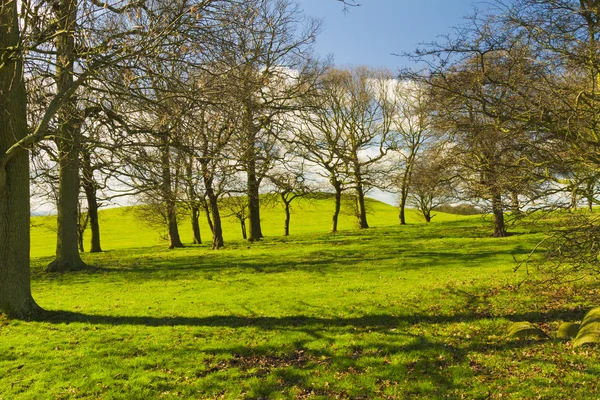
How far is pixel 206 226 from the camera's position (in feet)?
211

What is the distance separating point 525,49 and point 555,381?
6.38 meters

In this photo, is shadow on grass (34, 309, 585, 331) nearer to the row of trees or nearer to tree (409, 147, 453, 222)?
the row of trees

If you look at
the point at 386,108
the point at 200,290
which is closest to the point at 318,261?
the point at 200,290

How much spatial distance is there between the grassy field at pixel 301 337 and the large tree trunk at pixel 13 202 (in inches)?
29.2

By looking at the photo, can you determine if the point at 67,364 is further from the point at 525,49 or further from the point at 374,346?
the point at 525,49

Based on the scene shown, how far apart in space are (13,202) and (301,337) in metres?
7.39

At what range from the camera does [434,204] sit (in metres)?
49.5

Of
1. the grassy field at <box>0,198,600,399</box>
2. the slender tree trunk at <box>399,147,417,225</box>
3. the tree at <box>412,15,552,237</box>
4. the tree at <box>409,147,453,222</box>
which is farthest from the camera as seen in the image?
the slender tree trunk at <box>399,147,417,225</box>

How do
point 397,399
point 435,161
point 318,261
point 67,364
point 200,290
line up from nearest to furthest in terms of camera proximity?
point 397,399 → point 67,364 → point 200,290 → point 318,261 → point 435,161

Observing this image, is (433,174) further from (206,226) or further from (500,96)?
(206,226)

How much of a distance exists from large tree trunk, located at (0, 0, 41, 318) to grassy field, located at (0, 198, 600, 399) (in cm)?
74

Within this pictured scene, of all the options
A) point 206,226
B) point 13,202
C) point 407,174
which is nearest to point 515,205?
point 13,202

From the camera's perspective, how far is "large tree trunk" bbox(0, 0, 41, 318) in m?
9.52

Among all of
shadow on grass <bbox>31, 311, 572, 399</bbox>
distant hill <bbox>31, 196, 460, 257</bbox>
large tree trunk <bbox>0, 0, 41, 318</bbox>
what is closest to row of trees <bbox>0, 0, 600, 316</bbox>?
large tree trunk <bbox>0, 0, 41, 318</bbox>
